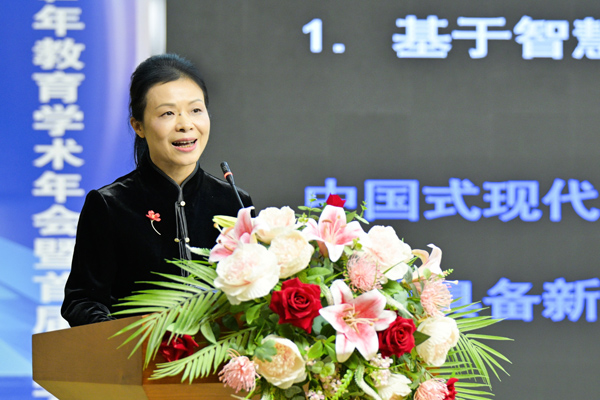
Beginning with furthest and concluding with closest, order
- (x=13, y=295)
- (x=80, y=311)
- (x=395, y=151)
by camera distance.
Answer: (x=395, y=151), (x=13, y=295), (x=80, y=311)

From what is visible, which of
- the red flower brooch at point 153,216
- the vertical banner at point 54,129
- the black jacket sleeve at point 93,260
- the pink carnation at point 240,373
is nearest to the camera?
the pink carnation at point 240,373

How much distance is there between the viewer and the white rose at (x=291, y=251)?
0.86 metres

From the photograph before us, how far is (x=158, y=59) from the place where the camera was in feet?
5.16

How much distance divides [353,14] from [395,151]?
649 millimetres

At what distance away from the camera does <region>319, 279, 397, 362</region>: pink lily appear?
0.83m

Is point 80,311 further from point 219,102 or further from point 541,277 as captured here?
point 541,277

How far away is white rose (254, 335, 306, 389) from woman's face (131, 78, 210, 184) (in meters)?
0.75

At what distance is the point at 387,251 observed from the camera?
0.93 meters

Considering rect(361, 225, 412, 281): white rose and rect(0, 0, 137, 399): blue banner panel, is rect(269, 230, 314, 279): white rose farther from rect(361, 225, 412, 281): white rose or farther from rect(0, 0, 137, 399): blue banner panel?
rect(0, 0, 137, 399): blue banner panel

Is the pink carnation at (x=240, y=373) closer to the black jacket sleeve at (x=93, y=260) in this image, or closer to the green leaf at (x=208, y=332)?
the green leaf at (x=208, y=332)

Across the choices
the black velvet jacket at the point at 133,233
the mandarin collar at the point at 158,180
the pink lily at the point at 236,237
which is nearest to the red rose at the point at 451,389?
the pink lily at the point at 236,237

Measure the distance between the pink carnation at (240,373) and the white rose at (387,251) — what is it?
229mm

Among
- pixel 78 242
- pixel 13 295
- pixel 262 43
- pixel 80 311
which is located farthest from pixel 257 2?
pixel 80 311

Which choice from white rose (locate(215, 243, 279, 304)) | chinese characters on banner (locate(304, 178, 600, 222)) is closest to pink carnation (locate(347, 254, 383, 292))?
white rose (locate(215, 243, 279, 304))
